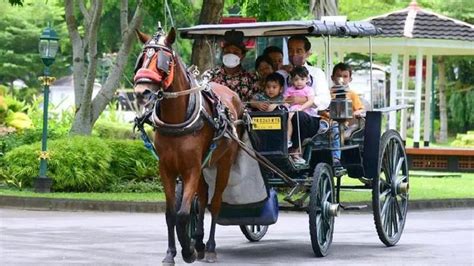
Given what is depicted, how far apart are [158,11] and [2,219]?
729cm

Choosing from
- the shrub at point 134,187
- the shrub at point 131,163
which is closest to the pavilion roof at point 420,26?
the shrub at point 131,163

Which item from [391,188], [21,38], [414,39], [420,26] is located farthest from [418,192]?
[21,38]

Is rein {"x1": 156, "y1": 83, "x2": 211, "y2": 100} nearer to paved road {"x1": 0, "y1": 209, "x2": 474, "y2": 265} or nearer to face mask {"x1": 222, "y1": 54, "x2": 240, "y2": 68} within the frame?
face mask {"x1": 222, "y1": 54, "x2": 240, "y2": 68}

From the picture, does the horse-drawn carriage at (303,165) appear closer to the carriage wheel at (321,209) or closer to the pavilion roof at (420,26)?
the carriage wheel at (321,209)

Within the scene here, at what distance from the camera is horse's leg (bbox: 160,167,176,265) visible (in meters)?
12.5

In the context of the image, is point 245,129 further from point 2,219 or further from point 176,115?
point 2,219

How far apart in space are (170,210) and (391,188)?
426 centimetres

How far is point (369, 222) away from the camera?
1981 centimetres

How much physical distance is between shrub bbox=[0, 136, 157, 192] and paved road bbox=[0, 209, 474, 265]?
7.43ft

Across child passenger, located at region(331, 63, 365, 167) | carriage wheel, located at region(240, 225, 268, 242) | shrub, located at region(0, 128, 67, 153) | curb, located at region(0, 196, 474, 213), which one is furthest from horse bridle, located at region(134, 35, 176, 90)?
shrub, located at region(0, 128, 67, 153)

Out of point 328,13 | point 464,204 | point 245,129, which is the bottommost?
point 464,204

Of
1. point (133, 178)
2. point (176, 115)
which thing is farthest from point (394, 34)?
point (176, 115)

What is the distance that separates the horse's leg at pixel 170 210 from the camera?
12.5 meters

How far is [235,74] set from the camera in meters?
14.7
